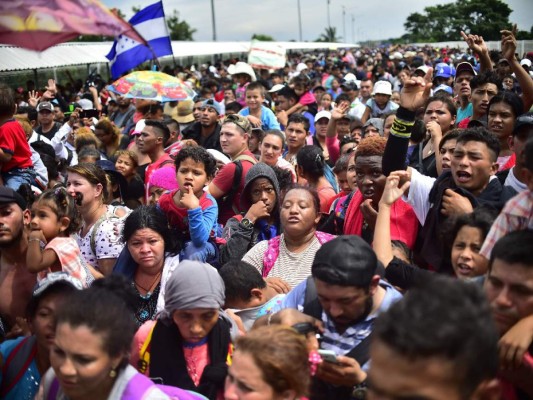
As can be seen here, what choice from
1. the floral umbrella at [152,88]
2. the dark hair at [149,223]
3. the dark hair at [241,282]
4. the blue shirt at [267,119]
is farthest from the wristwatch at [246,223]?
the blue shirt at [267,119]

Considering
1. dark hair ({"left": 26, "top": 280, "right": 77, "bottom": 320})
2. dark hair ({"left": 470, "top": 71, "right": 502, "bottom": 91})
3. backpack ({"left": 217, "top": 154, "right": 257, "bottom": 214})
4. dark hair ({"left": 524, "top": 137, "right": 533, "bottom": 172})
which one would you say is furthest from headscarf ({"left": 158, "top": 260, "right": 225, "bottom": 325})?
dark hair ({"left": 470, "top": 71, "right": 502, "bottom": 91})

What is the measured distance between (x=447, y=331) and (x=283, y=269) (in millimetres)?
2432

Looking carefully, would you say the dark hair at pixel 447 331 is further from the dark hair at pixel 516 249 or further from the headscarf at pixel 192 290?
the headscarf at pixel 192 290

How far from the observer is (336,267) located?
2.64m

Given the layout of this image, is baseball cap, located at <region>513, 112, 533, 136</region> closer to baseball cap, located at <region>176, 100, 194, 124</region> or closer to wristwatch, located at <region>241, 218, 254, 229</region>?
wristwatch, located at <region>241, 218, 254, 229</region>

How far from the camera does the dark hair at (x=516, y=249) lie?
7.59 ft

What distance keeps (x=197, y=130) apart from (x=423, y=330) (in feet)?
22.5

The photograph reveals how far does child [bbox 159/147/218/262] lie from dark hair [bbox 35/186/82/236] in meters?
0.65

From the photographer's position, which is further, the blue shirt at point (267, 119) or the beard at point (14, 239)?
the blue shirt at point (267, 119)

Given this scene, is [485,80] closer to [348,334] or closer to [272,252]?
[272,252]

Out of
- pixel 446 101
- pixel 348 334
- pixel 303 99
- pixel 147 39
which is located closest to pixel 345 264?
pixel 348 334

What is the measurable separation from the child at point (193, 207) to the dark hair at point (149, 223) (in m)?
0.17

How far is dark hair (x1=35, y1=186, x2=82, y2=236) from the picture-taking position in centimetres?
402

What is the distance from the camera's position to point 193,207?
14.0 feet
